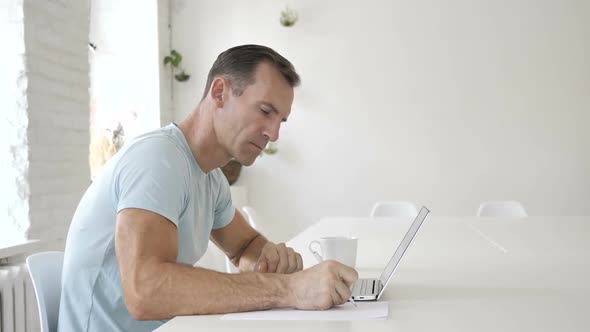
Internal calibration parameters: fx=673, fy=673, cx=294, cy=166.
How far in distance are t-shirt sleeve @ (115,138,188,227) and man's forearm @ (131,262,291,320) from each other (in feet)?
0.45

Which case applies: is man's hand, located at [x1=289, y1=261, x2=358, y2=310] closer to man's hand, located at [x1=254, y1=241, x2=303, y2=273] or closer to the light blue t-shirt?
the light blue t-shirt

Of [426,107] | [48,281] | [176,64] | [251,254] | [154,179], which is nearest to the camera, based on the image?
[154,179]

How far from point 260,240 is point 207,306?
2.39 feet

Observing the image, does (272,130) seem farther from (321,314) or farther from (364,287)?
(321,314)

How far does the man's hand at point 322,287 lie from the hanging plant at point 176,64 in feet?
14.5

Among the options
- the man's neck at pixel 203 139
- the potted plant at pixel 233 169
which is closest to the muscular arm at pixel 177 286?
the man's neck at pixel 203 139

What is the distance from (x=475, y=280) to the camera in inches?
60.3

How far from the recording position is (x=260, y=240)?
1.90 meters

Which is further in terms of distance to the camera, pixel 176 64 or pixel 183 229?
pixel 176 64

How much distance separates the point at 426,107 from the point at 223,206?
145 inches

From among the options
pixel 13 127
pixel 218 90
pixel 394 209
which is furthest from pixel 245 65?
pixel 394 209

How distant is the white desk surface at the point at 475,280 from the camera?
110 cm

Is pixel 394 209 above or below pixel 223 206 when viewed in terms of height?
above

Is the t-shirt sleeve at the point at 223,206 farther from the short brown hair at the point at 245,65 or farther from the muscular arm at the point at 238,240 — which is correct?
the short brown hair at the point at 245,65
